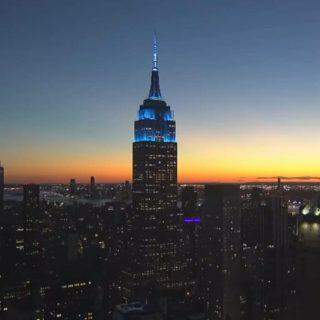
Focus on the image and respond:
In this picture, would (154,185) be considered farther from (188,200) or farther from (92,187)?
(92,187)

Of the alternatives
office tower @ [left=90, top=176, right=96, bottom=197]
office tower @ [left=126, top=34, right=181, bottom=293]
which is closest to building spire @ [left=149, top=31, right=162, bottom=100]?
office tower @ [left=126, top=34, right=181, bottom=293]

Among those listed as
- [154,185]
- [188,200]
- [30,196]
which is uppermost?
[154,185]

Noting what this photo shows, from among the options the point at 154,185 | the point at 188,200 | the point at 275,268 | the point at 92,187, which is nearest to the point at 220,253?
the point at 275,268

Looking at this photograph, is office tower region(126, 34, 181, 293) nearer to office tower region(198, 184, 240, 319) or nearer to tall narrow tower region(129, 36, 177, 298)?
tall narrow tower region(129, 36, 177, 298)

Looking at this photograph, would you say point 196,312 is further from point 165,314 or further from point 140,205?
point 140,205

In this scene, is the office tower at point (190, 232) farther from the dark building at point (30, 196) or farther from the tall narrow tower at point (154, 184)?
the dark building at point (30, 196)

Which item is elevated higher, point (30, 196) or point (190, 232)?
point (30, 196)
